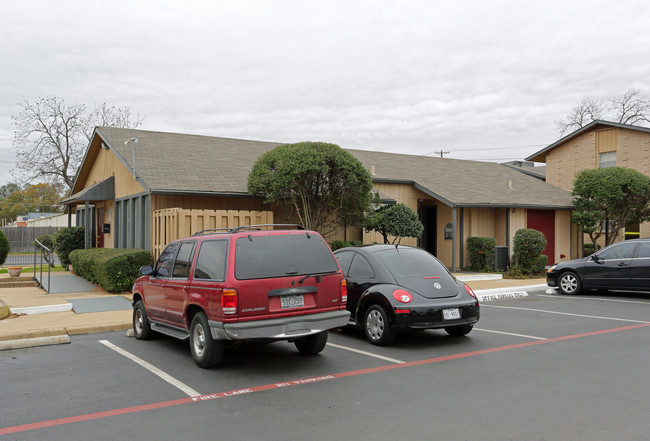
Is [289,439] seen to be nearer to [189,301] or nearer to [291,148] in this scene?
[189,301]

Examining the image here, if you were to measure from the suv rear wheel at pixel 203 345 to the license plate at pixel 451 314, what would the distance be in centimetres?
333

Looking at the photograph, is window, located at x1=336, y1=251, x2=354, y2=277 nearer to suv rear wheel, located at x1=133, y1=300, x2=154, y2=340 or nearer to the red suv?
the red suv

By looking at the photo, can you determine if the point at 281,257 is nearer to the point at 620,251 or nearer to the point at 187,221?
the point at 187,221

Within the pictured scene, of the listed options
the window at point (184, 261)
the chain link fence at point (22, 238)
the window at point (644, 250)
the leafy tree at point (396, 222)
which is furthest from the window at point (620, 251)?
the chain link fence at point (22, 238)

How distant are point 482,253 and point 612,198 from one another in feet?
19.5

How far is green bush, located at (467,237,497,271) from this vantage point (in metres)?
20.5

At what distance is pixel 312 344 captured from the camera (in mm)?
7609

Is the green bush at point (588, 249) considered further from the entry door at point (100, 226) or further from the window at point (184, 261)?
the window at point (184, 261)

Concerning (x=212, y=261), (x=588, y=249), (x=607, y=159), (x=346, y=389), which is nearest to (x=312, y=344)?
(x=346, y=389)

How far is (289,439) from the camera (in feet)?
14.8

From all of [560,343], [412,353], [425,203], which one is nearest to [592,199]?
[425,203]

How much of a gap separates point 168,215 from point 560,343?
10.0 metres

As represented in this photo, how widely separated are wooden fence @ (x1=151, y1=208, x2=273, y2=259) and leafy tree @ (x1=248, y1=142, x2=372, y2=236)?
2.99ft

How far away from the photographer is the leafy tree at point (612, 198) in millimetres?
21406
